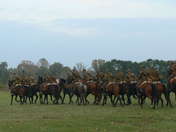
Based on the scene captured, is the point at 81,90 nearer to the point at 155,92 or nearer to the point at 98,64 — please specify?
the point at 155,92

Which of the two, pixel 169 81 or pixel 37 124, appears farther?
pixel 169 81

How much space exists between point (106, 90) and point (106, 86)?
28cm

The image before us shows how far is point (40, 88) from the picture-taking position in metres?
35.5

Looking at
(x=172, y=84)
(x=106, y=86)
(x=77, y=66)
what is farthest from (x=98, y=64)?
(x=172, y=84)

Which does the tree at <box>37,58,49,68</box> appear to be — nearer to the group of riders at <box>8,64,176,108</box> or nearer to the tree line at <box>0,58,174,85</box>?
the tree line at <box>0,58,174,85</box>

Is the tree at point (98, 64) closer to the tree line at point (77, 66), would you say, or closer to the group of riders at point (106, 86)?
the tree line at point (77, 66)

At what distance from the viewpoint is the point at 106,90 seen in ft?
99.2

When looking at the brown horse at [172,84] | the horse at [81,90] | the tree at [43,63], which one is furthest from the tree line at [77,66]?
the brown horse at [172,84]

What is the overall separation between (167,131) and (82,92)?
1612 cm

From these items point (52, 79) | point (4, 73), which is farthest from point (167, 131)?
point (4, 73)

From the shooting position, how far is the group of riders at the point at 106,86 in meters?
26.6

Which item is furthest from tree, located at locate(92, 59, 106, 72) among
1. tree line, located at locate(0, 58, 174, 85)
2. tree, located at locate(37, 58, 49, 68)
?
tree, located at locate(37, 58, 49, 68)

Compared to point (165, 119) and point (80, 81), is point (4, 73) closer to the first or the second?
point (80, 81)

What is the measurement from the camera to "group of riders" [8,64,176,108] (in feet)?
87.4
